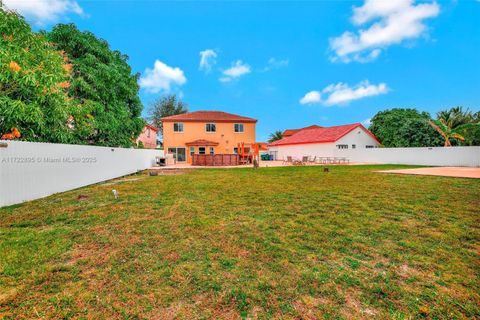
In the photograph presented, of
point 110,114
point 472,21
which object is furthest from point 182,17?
point 472,21

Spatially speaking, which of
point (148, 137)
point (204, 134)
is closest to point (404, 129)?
point (204, 134)

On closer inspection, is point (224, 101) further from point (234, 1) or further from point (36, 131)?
point (36, 131)

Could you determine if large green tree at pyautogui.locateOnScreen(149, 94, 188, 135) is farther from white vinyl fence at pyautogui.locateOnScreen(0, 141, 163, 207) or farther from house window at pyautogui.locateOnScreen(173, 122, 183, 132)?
white vinyl fence at pyautogui.locateOnScreen(0, 141, 163, 207)

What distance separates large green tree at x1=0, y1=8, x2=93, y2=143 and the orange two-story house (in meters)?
20.1

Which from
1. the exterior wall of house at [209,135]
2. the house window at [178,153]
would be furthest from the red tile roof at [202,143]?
the house window at [178,153]

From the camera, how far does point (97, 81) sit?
16.8 metres

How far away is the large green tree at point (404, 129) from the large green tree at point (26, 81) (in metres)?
36.6

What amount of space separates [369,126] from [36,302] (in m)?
49.9

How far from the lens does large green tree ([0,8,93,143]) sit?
795 centimetres

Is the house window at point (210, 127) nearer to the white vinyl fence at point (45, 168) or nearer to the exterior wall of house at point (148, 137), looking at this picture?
the exterior wall of house at point (148, 137)

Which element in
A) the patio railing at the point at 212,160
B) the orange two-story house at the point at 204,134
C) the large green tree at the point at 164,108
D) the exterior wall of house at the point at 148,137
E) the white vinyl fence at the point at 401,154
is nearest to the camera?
the white vinyl fence at the point at 401,154

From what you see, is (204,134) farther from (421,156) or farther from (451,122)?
(451,122)

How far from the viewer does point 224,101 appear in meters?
43.9

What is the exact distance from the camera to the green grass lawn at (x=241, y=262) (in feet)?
7.57
